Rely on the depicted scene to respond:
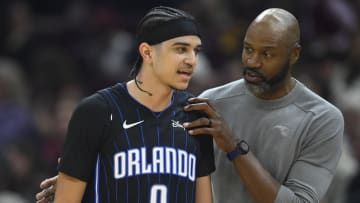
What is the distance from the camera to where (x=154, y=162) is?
14.4ft

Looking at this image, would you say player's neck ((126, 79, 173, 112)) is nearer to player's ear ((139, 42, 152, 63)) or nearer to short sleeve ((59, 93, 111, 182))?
player's ear ((139, 42, 152, 63))

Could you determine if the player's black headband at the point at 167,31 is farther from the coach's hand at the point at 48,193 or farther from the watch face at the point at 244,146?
the coach's hand at the point at 48,193

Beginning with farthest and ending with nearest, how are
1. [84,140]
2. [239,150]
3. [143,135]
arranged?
[239,150]
[143,135]
[84,140]

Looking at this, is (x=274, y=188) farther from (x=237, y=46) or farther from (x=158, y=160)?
(x=237, y=46)

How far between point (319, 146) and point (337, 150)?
12cm

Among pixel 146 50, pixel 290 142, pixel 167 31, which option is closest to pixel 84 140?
pixel 146 50

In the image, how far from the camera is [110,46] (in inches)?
392

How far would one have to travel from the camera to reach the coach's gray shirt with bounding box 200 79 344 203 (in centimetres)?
483

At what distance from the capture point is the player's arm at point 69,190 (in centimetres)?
431

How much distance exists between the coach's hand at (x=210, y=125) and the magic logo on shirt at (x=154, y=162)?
13 centimetres

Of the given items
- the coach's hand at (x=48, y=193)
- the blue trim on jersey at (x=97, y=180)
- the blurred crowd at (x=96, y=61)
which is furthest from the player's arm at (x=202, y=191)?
the blurred crowd at (x=96, y=61)

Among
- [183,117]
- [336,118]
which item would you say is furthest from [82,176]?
[336,118]

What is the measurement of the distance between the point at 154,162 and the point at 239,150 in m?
0.48

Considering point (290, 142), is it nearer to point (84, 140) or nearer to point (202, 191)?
point (202, 191)
